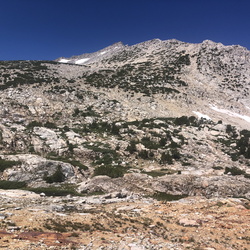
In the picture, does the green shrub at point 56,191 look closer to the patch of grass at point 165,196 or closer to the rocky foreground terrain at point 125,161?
the rocky foreground terrain at point 125,161

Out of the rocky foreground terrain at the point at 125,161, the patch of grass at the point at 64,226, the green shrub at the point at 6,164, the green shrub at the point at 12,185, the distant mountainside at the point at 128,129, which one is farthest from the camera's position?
the distant mountainside at the point at 128,129

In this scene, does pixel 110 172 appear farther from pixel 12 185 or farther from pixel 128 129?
pixel 128 129

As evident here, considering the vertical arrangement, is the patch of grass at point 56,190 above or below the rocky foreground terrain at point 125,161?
below

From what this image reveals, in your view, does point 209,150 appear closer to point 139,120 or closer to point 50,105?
point 139,120

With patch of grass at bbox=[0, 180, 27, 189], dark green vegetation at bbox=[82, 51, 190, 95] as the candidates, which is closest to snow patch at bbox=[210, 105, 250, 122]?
dark green vegetation at bbox=[82, 51, 190, 95]

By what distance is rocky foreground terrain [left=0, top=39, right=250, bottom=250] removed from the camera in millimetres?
9406

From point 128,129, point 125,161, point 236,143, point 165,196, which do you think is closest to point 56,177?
point 125,161

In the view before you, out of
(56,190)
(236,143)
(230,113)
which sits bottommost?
(56,190)

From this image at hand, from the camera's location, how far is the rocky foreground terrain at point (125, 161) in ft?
30.9

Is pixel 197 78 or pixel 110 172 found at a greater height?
pixel 197 78

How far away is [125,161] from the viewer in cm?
2720

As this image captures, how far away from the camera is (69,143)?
29.2m

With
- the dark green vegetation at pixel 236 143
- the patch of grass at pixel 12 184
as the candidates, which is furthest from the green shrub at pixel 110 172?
the dark green vegetation at pixel 236 143

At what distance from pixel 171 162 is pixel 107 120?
54.7 feet
